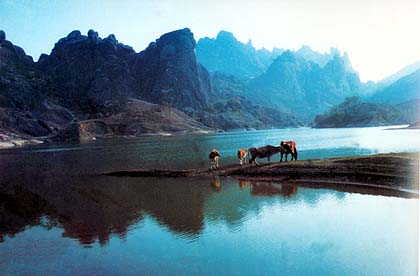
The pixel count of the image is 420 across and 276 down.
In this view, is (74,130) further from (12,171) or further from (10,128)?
(12,171)

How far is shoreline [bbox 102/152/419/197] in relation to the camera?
60.2ft

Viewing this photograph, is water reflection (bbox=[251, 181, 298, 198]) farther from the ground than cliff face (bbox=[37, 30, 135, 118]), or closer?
closer

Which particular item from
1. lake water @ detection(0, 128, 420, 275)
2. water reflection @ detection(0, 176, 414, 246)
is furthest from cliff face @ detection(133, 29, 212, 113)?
lake water @ detection(0, 128, 420, 275)

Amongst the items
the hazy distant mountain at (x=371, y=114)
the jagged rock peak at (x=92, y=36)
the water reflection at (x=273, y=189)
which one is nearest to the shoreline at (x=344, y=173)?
the water reflection at (x=273, y=189)

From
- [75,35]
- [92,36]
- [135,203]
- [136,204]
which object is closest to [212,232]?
[136,204]

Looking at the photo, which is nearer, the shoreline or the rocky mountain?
the shoreline

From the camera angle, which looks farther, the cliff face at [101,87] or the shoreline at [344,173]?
the cliff face at [101,87]

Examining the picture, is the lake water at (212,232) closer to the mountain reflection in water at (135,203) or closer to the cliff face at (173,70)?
A: the mountain reflection in water at (135,203)

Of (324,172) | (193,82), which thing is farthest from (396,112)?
(324,172)

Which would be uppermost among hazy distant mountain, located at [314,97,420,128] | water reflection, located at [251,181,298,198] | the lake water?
hazy distant mountain, located at [314,97,420,128]

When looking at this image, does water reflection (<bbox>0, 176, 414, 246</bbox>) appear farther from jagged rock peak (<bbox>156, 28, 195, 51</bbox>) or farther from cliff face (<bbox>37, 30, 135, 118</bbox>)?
jagged rock peak (<bbox>156, 28, 195, 51</bbox>)

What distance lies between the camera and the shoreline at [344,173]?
1834 centimetres

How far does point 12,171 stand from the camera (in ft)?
115

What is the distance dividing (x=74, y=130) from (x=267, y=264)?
375 ft
